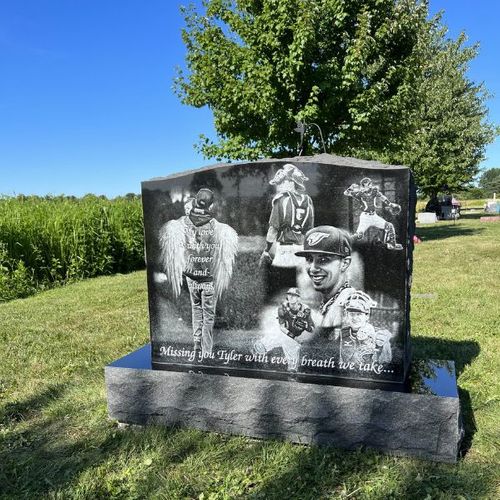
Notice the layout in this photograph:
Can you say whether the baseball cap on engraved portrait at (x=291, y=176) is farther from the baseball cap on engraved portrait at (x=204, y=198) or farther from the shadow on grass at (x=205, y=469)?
the shadow on grass at (x=205, y=469)

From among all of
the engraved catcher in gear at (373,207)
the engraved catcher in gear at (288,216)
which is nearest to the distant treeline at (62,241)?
the engraved catcher in gear at (288,216)

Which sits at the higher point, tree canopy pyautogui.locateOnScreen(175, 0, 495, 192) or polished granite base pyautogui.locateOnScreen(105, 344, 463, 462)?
tree canopy pyautogui.locateOnScreen(175, 0, 495, 192)

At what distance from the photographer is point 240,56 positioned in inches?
526

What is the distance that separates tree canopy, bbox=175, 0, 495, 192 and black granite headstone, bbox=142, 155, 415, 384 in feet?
32.7

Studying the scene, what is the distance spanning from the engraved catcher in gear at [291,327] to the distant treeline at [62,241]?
7746 millimetres

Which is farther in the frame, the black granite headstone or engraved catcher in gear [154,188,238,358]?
engraved catcher in gear [154,188,238,358]

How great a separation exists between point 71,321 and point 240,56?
9.38m

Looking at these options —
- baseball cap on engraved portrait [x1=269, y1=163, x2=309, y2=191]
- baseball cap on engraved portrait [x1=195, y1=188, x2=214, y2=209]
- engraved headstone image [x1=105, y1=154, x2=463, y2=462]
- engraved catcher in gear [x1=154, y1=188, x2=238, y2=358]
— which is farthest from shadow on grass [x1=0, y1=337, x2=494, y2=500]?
baseball cap on engraved portrait [x1=269, y1=163, x2=309, y2=191]

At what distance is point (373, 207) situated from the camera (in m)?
2.97

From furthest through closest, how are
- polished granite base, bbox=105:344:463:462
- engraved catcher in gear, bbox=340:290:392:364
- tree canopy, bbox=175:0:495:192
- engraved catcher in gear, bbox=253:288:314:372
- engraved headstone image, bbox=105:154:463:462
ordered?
tree canopy, bbox=175:0:495:192
engraved catcher in gear, bbox=253:288:314:372
engraved catcher in gear, bbox=340:290:392:364
engraved headstone image, bbox=105:154:463:462
polished granite base, bbox=105:344:463:462

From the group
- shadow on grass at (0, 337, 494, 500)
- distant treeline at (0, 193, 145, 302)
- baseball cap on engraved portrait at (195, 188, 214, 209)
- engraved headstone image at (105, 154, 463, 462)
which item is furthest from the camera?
distant treeline at (0, 193, 145, 302)

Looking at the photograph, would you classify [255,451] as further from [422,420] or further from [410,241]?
[410,241]

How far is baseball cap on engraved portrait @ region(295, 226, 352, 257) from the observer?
3041 millimetres

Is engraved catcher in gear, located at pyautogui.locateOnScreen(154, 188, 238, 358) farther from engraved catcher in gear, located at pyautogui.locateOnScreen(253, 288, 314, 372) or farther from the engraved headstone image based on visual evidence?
engraved catcher in gear, located at pyautogui.locateOnScreen(253, 288, 314, 372)
